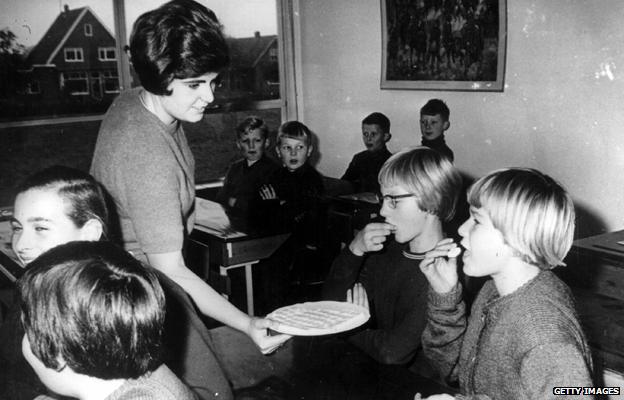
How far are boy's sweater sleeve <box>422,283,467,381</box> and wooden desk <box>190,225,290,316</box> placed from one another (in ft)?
5.63

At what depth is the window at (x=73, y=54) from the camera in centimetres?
482

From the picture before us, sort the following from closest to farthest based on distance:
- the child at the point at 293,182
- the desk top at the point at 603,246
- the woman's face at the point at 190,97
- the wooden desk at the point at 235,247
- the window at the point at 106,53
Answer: the woman's face at the point at 190,97 → the desk top at the point at 603,246 → the wooden desk at the point at 235,247 → the child at the point at 293,182 → the window at the point at 106,53

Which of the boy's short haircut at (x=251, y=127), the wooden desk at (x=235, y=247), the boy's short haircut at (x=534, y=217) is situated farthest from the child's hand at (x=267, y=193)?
the boy's short haircut at (x=534, y=217)

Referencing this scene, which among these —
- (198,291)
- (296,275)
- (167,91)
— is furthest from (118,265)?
(296,275)

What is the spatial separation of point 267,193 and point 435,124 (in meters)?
1.37

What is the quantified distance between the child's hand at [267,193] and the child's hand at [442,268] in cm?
250

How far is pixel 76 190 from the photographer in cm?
147


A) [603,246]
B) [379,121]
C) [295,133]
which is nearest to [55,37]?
[295,133]

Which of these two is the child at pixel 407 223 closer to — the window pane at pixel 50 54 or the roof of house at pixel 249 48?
the window pane at pixel 50 54

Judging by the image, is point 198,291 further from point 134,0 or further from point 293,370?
point 134,0

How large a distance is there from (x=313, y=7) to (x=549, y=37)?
2.74m

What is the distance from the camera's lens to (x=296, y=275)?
11.6 feet

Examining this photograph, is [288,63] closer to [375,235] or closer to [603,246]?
[603,246]

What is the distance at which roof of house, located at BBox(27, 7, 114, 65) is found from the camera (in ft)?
15.3
